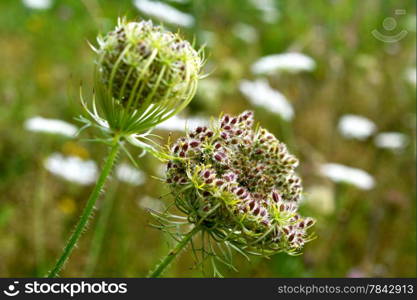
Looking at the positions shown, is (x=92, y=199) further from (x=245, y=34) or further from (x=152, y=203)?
(x=245, y=34)

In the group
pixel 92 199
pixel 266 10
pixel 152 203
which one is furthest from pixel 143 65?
pixel 266 10

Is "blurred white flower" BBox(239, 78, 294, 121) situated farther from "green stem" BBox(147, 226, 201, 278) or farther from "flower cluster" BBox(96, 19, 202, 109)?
"flower cluster" BBox(96, 19, 202, 109)

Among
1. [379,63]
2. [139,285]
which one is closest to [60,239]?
[139,285]

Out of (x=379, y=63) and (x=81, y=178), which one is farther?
(x=379, y=63)

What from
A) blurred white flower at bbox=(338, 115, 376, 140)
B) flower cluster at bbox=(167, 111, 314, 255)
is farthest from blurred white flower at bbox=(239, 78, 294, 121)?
flower cluster at bbox=(167, 111, 314, 255)

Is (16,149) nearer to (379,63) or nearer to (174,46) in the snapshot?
→ (174,46)
